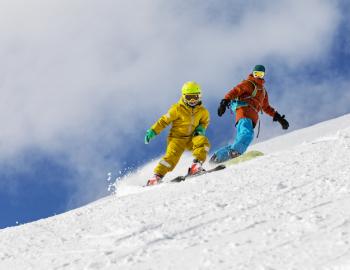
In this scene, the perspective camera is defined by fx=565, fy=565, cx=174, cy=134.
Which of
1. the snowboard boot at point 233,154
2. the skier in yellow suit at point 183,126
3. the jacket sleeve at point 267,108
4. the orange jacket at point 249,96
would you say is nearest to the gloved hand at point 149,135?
the skier in yellow suit at point 183,126

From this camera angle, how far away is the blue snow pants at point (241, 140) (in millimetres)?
9312

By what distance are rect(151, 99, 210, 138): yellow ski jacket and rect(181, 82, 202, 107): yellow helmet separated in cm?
7

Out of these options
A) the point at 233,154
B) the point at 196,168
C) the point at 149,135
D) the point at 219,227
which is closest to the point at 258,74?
the point at 233,154

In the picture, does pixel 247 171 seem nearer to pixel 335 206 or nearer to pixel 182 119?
pixel 335 206

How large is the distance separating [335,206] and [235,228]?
0.68 metres

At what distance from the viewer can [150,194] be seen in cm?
529

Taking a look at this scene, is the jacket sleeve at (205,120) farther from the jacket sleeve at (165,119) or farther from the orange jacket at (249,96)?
the orange jacket at (249,96)

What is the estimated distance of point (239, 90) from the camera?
9.84 metres

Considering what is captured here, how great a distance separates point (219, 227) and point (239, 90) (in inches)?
251

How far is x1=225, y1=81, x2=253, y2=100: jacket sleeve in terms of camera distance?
9742 mm

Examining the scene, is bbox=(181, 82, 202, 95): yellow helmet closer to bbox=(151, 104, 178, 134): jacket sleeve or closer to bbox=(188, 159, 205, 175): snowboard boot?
bbox=(151, 104, 178, 134): jacket sleeve

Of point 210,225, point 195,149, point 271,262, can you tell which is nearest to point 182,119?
point 195,149

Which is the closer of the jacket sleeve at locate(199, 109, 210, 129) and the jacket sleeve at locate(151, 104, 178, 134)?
the jacket sleeve at locate(151, 104, 178, 134)

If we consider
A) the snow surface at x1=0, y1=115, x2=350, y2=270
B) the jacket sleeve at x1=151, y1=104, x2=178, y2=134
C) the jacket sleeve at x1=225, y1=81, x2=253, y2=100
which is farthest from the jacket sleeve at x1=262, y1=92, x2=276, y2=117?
the snow surface at x1=0, y1=115, x2=350, y2=270
